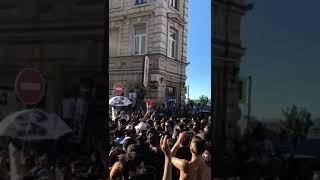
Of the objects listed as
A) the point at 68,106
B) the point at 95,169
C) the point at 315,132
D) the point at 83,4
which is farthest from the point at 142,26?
the point at 315,132

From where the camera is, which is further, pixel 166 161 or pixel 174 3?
pixel 166 161

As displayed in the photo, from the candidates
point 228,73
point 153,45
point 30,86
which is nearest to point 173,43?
point 153,45

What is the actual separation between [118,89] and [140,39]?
274 mm

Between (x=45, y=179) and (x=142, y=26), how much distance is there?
893 millimetres

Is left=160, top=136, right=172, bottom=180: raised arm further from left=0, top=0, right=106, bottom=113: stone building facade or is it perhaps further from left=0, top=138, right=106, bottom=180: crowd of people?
left=0, top=0, right=106, bottom=113: stone building facade

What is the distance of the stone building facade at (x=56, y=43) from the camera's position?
2592mm

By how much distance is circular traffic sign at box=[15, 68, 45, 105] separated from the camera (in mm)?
2602

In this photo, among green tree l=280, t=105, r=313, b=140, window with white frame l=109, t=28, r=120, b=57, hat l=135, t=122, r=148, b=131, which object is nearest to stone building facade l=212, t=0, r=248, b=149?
green tree l=280, t=105, r=313, b=140

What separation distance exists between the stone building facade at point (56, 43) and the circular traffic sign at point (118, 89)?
18 cm

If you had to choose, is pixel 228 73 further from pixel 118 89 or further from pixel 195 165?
pixel 118 89

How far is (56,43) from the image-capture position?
2.62 meters

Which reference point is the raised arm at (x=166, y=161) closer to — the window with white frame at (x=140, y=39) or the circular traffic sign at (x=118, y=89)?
the circular traffic sign at (x=118, y=89)

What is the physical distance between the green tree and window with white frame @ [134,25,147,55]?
832 millimetres

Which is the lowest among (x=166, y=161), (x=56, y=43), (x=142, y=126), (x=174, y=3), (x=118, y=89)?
(x=166, y=161)
